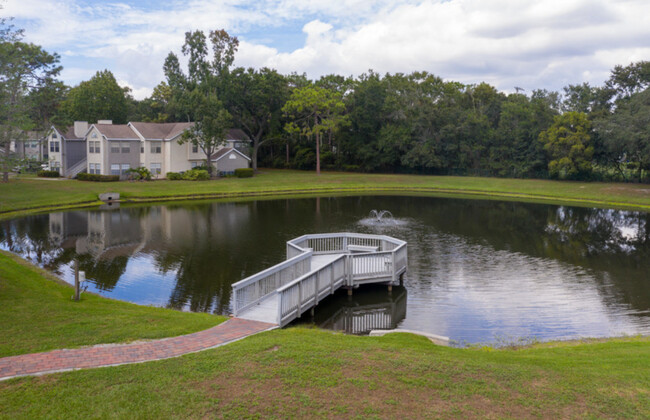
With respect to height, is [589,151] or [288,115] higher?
[288,115]

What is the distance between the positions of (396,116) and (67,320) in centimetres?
6633

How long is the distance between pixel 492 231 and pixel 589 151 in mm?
36530

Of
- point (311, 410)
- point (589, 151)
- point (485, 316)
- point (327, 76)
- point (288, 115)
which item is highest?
point (327, 76)

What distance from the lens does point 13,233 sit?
28250 millimetres

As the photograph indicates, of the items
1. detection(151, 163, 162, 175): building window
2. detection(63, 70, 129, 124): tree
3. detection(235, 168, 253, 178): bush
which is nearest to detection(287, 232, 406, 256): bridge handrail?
detection(235, 168, 253, 178): bush

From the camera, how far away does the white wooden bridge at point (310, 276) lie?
13344mm

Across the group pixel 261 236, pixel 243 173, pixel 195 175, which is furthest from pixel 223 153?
pixel 261 236

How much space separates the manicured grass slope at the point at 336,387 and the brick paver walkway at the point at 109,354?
0.40m

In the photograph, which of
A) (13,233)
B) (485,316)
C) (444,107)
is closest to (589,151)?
(444,107)

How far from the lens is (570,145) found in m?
62.1

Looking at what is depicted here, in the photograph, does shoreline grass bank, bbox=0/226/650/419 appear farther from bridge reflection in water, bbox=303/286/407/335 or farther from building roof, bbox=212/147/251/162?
building roof, bbox=212/147/251/162

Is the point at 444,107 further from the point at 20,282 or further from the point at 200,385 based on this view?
the point at 200,385

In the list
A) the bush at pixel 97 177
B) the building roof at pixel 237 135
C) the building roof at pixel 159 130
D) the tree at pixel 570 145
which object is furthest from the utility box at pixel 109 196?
the tree at pixel 570 145

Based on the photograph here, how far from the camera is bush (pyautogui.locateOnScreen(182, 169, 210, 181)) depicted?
59.3 metres
